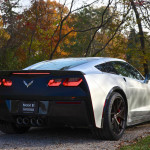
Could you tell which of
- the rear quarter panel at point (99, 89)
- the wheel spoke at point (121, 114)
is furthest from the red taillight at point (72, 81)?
the wheel spoke at point (121, 114)

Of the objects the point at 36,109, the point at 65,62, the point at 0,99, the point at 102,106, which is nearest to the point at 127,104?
the point at 102,106

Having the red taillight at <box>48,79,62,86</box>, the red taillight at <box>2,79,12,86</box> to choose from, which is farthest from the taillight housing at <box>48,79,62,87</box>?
the red taillight at <box>2,79,12,86</box>

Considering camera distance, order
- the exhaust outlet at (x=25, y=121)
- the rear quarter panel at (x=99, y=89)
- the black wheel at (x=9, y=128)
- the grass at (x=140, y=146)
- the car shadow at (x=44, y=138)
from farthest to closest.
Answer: the black wheel at (x=9, y=128) < the exhaust outlet at (x=25, y=121) < the car shadow at (x=44, y=138) < the rear quarter panel at (x=99, y=89) < the grass at (x=140, y=146)

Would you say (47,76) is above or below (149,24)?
below

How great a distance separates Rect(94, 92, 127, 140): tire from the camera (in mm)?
4824

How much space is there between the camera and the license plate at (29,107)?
472cm

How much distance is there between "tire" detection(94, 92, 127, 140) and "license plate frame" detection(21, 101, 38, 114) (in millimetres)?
974

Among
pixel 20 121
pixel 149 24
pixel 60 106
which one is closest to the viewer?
pixel 60 106

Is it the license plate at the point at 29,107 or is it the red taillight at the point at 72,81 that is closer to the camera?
the red taillight at the point at 72,81

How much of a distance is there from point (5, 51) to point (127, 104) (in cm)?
1028

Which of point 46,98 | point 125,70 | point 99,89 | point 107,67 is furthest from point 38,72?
point 125,70

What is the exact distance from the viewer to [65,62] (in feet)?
18.2

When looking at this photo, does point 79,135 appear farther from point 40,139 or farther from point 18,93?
point 18,93

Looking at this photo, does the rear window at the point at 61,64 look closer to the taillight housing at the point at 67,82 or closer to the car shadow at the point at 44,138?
the taillight housing at the point at 67,82
